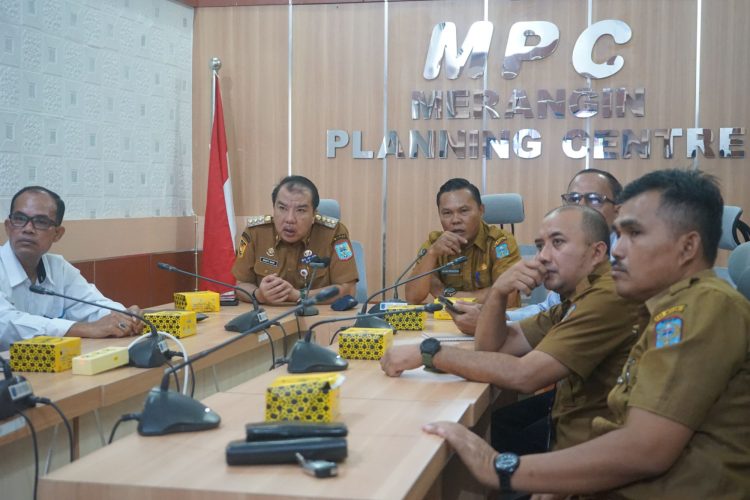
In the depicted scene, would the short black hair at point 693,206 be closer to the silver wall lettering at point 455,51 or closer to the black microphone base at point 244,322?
the black microphone base at point 244,322

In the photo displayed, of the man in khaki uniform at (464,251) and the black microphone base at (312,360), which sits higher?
the man in khaki uniform at (464,251)

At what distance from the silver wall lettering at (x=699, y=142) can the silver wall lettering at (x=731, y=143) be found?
0.07 metres

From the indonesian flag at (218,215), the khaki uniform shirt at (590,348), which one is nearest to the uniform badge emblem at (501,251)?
the khaki uniform shirt at (590,348)

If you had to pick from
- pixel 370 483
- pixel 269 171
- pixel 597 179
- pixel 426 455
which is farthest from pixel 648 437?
pixel 269 171

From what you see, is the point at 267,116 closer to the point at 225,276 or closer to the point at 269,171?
the point at 269,171

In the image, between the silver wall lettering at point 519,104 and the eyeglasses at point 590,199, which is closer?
the eyeglasses at point 590,199

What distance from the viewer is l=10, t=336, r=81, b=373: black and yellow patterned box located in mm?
2435

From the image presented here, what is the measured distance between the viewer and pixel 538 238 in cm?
258

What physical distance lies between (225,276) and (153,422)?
13.4 ft

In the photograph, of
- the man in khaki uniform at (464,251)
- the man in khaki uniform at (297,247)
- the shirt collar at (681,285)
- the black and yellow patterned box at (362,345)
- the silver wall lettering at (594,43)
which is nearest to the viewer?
the shirt collar at (681,285)

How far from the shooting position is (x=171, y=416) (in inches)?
68.8

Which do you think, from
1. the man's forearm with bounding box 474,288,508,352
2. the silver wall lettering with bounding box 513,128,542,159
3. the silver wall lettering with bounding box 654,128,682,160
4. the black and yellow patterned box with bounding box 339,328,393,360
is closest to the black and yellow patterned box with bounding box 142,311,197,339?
the black and yellow patterned box with bounding box 339,328,393,360

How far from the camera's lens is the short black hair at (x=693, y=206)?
1752 millimetres

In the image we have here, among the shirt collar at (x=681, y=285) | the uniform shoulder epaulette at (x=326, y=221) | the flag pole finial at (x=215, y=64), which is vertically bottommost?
the shirt collar at (x=681, y=285)
